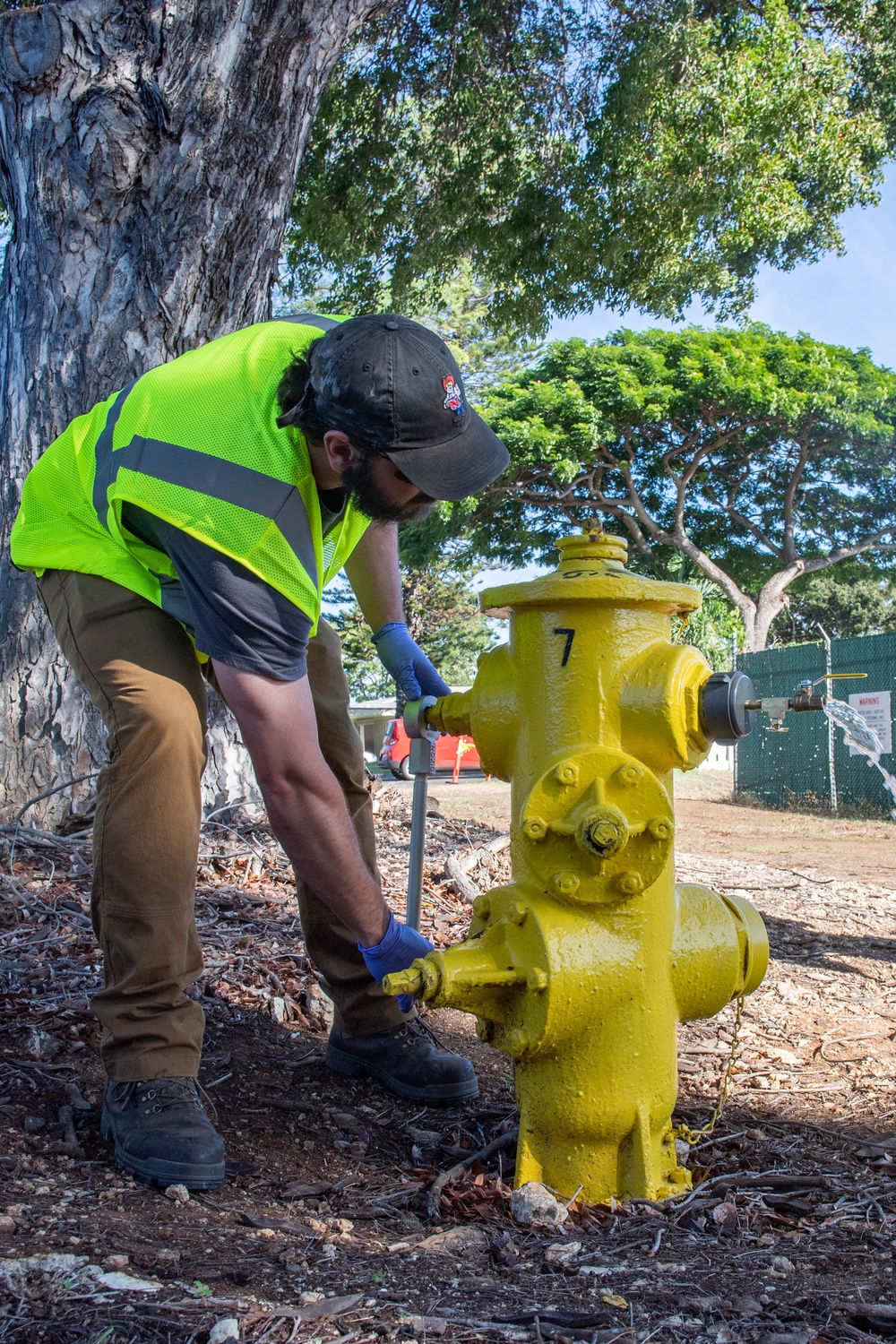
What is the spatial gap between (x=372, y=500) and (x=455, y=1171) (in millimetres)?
1216

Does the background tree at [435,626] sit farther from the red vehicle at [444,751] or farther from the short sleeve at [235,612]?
the short sleeve at [235,612]

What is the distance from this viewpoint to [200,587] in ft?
5.75

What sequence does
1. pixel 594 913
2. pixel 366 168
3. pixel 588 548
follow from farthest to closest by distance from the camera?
pixel 366 168 < pixel 588 548 < pixel 594 913

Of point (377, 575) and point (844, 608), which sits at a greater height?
point (844, 608)

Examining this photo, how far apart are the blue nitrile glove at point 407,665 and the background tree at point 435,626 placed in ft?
77.5

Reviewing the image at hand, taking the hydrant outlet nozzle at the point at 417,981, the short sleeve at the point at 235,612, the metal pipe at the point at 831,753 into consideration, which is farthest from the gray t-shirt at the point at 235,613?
the metal pipe at the point at 831,753

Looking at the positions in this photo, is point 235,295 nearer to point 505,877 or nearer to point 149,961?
point 505,877

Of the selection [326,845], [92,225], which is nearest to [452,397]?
[326,845]

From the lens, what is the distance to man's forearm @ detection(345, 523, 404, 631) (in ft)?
7.91

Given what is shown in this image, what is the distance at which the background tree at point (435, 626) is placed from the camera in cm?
2762

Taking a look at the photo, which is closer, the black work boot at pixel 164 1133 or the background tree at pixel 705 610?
the black work boot at pixel 164 1133

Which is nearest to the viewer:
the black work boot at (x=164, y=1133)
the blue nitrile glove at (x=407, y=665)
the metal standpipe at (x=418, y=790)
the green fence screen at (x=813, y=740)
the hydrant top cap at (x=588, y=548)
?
the black work boot at (x=164, y=1133)

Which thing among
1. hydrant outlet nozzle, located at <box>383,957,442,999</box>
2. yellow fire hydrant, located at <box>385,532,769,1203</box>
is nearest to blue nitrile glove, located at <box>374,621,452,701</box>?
yellow fire hydrant, located at <box>385,532,769,1203</box>

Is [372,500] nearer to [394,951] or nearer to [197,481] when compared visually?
[197,481]
